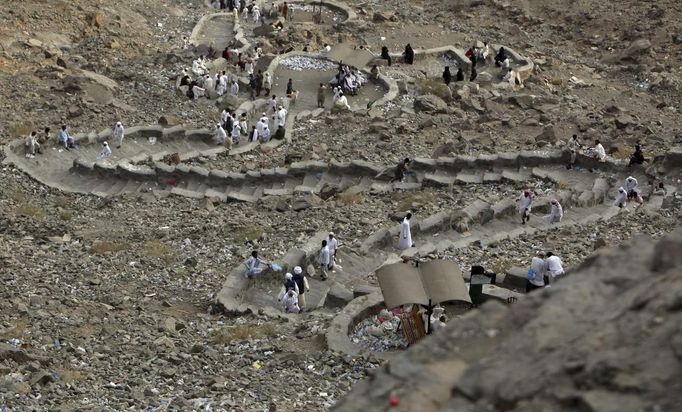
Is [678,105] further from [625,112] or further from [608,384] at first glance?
[608,384]

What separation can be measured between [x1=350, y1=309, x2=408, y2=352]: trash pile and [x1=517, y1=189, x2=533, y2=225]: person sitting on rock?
6.42m

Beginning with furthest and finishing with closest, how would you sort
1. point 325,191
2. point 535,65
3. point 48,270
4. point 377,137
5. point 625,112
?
1. point 535,65
2. point 625,112
3. point 377,137
4. point 325,191
5. point 48,270

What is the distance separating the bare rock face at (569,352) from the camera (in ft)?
25.4

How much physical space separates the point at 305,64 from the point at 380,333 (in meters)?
20.9

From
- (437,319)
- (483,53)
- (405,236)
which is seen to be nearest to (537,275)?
(437,319)

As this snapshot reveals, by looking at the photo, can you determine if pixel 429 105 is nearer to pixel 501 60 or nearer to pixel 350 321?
pixel 501 60

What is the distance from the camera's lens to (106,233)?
23641mm

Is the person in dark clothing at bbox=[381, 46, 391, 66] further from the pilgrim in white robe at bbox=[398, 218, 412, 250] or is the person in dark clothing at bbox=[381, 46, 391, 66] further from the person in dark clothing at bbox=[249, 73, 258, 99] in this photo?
the pilgrim in white robe at bbox=[398, 218, 412, 250]

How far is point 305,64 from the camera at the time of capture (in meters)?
36.8

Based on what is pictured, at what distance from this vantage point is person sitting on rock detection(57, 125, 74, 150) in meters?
29.3

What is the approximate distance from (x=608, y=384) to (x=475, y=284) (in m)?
10.4

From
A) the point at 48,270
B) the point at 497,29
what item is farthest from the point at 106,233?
the point at 497,29

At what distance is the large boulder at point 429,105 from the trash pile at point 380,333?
14.7m

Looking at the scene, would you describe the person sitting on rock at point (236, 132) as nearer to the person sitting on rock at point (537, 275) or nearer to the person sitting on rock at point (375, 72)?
the person sitting on rock at point (375, 72)
